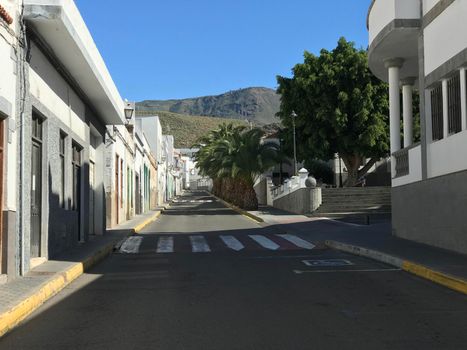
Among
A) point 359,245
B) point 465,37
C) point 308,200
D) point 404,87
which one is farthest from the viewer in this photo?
point 308,200

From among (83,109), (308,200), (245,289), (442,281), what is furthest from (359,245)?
(308,200)

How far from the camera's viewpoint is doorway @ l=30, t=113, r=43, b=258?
39.8ft

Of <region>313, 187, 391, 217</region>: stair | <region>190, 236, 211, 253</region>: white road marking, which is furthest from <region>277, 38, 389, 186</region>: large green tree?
<region>190, 236, 211, 253</region>: white road marking

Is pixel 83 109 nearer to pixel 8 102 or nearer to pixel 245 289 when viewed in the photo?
pixel 8 102

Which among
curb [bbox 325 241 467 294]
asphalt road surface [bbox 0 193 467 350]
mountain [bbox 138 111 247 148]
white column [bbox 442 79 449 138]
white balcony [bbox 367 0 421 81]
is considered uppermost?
mountain [bbox 138 111 247 148]

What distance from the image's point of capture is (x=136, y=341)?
623cm

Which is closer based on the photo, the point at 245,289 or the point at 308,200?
the point at 245,289

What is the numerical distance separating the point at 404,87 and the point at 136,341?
16.6m

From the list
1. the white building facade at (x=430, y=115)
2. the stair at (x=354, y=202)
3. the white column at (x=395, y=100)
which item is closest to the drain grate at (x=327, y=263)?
the white building facade at (x=430, y=115)

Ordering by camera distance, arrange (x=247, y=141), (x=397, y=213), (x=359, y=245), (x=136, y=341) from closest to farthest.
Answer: (x=136, y=341)
(x=359, y=245)
(x=397, y=213)
(x=247, y=141)

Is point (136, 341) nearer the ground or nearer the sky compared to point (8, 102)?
nearer the ground

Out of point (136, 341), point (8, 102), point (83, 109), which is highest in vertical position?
point (83, 109)

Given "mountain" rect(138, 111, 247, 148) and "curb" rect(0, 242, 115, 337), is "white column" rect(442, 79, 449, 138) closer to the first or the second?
"curb" rect(0, 242, 115, 337)

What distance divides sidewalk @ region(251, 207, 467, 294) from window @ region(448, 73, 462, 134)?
9.79ft
